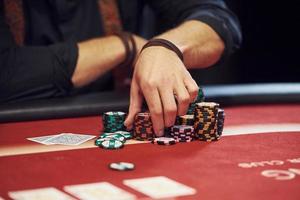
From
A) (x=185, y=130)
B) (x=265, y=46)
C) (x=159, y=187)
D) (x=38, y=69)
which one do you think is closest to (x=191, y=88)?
(x=185, y=130)

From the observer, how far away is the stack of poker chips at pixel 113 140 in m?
1.28

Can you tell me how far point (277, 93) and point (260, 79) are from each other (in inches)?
66.6

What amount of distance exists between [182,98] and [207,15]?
87cm

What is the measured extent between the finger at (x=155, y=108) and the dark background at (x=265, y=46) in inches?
84.3

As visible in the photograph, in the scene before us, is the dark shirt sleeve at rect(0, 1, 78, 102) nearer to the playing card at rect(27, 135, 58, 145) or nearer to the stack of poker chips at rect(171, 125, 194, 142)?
the playing card at rect(27, 135, 58, 145)

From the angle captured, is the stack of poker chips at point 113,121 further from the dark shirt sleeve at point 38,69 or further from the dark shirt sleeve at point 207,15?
the dark shirt sleeve at point 207,15

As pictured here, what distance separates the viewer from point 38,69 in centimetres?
201

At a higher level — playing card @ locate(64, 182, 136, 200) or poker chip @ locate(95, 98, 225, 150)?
poker chip @ locate(95, 98, 225, 150)

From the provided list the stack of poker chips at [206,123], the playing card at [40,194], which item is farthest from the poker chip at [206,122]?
the playing card at [40,194]

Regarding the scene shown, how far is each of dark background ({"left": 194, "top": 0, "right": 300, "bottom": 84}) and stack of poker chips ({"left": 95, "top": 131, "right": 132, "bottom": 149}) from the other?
222 centimetres

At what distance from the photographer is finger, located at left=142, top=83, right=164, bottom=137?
1394 mm

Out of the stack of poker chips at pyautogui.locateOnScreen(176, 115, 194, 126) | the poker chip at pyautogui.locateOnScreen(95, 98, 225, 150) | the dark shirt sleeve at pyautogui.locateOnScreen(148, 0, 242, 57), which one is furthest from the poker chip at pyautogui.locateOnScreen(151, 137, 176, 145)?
the dark shirt sleeve at pyautogui.locateOnScreen(148, 0, 242, 57)

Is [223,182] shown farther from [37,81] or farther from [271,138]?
[37,81]

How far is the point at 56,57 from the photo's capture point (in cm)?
202
